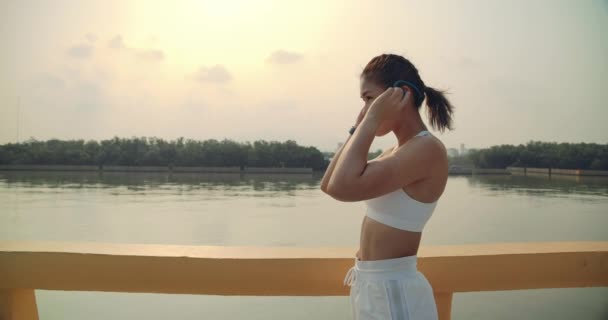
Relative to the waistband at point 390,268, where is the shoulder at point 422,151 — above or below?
above

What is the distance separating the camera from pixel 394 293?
121cm

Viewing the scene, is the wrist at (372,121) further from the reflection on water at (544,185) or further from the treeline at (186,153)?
the treeline at (186,153)

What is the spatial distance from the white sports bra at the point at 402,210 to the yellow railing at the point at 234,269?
0.53 meters

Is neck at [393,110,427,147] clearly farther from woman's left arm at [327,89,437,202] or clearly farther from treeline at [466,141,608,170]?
treeline at [466,141,608,170]

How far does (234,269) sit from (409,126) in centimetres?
91

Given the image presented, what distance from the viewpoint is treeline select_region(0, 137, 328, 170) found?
2877 centimetres

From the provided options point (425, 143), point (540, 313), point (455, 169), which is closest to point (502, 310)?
point (540, 313)

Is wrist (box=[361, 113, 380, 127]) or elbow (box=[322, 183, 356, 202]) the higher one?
wrist (box=[361, 113, 380, 127])

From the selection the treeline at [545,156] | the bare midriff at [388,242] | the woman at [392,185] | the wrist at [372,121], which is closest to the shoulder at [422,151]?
the woman at [392,185]

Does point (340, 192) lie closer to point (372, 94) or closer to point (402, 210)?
point (402, 210)

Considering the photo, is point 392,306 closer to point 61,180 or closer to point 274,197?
point 274,197

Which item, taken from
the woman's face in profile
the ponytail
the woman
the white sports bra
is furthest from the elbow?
the ponytail

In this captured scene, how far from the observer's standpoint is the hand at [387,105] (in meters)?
1.15

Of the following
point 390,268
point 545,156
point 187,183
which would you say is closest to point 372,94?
point 390,268
